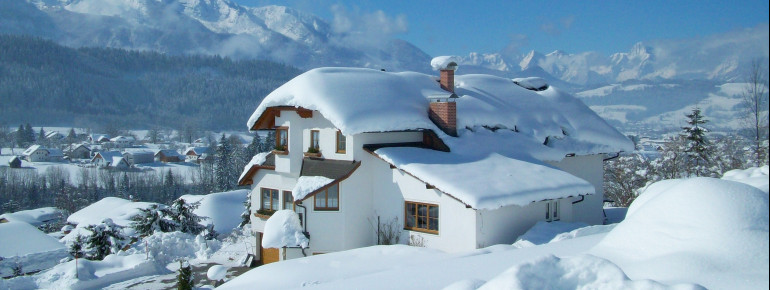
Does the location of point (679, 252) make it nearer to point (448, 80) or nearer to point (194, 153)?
point (448, 80)

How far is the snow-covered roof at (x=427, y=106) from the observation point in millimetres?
20000

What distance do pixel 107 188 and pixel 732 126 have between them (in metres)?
94.2

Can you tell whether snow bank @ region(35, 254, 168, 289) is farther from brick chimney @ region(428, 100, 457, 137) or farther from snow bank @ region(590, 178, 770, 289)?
snow bank @ region(590, 178, 770, 289)

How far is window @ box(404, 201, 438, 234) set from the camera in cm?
1834

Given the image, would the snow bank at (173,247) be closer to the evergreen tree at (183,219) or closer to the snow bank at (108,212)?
the evergreen tree at (183,219)

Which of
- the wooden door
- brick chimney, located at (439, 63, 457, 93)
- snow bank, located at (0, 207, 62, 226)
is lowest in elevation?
snow bank, located at (0, 207, 62, 226)

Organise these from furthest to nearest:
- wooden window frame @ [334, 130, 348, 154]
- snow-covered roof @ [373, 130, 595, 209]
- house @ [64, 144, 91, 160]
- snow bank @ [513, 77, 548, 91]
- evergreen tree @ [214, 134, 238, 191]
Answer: house @ [64, 144, 91, 160]
evergreen tree @ [214, 134, 238, 191]
snow bank @ [513, 77, 548, 91]
wooden window frame @ [334, 130, 348, 154]
snow-covered roof @ [373, 130, 595, 209]

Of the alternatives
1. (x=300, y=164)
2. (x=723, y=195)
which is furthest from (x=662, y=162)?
(x=723, y=195)

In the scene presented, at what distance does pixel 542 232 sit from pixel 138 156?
393 feet

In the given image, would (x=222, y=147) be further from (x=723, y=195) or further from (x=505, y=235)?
(x=723, y=195)

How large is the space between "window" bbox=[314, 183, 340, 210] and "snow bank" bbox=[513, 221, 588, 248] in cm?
616

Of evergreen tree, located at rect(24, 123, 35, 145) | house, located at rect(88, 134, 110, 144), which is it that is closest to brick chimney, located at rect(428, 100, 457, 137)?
house, located at rect(88, 134, 110, 144)

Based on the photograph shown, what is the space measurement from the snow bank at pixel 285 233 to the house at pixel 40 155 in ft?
404

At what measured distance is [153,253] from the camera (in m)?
25.7
